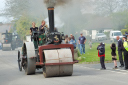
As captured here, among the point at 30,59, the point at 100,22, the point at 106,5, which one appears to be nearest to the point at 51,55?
the point at 30,59

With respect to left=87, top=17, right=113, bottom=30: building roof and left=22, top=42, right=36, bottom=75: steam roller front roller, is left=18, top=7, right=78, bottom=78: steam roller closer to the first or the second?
left=22, top=42, right=36, bottom=75: steam roller front roller

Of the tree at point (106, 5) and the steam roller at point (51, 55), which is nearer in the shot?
the steam roller at point (51, 55)

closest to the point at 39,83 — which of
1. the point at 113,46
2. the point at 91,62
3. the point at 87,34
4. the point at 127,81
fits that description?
the point at 127,81

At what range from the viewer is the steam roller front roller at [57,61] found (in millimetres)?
12320

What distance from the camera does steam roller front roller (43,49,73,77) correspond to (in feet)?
40.4

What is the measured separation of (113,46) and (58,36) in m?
3.92

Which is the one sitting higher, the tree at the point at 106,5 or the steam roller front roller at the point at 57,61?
the tree at the point at 106,5

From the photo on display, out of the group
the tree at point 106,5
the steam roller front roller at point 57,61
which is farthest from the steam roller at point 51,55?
the tree at point 106,5

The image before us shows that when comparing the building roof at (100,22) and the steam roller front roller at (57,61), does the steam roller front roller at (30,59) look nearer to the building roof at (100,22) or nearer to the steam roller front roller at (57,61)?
the steam roller front roller at (57,61)

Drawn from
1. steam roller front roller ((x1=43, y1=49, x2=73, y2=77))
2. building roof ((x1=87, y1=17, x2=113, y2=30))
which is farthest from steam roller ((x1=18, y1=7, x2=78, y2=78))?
building roof ((x1=87, y1=17, x2=113, y2=30))

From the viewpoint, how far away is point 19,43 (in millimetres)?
51906

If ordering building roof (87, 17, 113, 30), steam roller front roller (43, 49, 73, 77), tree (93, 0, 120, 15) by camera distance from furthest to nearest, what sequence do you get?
building roof (87, 17, 113, 30), tree (93, 0, 120, 15), steam roller front roller (43, 49, 73, 77)

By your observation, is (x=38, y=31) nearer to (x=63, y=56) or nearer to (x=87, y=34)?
(x=63, y=56)

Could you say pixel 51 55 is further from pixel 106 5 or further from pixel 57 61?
pixel 106 5
